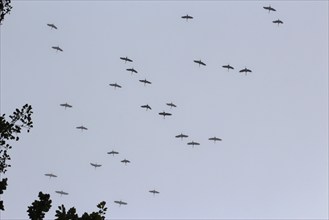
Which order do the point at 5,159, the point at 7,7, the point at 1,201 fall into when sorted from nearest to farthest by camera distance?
the point at 1,201
the point at 5,159
the point at 7,7

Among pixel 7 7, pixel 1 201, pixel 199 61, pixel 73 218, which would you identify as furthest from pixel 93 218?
pixel 199 61

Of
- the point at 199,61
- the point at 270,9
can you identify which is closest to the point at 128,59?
the point at 199,61

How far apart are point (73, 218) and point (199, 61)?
75.8 m

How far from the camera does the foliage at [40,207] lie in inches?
932

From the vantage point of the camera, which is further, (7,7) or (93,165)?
(93,165)

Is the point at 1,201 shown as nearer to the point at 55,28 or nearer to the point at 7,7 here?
the point at 7,7

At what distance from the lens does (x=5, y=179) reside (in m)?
24.3

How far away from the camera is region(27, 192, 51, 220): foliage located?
23.7 meters

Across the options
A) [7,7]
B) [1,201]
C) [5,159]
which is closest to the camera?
[1,201]

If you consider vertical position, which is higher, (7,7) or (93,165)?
(93,165)

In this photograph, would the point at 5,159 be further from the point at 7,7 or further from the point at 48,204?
the point at 7,7

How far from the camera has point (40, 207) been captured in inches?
938

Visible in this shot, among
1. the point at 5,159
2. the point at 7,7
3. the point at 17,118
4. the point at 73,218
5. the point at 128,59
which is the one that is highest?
the point at 128,59

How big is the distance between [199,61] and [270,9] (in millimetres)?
13586
